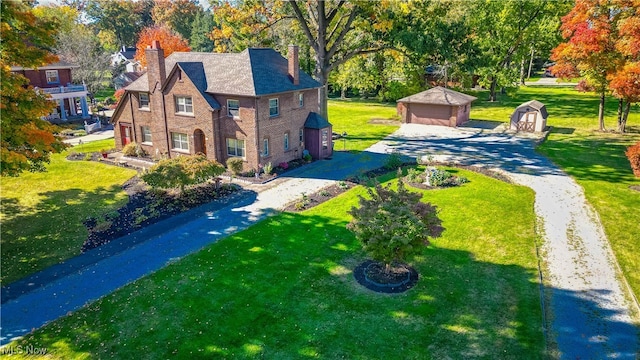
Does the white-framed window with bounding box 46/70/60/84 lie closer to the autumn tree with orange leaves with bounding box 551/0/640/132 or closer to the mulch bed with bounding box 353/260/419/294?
the mulch bed with bounding box 353/260/419/294

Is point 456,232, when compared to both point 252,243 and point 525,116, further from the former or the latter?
point 525,116

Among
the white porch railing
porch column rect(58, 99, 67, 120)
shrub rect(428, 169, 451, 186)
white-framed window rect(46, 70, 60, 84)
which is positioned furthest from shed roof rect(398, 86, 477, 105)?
white-framed window rect(46, 70, 60, 84)

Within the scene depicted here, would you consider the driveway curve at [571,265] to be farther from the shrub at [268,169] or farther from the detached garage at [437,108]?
the shrub at [268,169]

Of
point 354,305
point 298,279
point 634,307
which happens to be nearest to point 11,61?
point 298,279

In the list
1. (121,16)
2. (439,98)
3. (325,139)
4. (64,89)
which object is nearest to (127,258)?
(325,139)

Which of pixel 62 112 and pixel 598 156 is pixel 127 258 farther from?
pixel 62 112

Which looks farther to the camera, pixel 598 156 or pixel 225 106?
pixel 598 156
